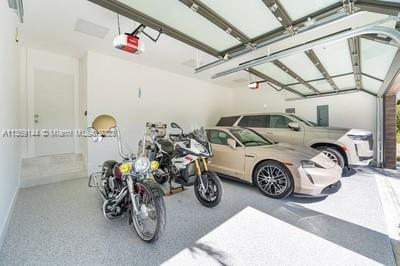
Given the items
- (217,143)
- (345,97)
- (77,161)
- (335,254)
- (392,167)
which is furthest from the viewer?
(345,97)

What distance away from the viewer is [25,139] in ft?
13.5

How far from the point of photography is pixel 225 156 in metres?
3.83

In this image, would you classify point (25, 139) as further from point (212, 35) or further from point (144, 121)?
point (212, 35)

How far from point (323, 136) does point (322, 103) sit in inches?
88.7

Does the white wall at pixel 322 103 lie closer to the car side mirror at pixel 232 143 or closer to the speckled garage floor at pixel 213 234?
the speckled garage floor at pixel 213 234

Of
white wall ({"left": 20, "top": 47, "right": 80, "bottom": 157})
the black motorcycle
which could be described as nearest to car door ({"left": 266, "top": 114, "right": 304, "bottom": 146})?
the black motorcycle

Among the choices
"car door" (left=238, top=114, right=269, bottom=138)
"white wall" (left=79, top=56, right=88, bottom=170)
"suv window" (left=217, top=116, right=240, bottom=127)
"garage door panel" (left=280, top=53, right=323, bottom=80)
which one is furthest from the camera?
"suv window" (left=217, top=116, right=240, bottom=127)

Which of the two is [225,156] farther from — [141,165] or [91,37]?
[91,37]

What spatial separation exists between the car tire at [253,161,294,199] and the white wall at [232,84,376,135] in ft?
13.9

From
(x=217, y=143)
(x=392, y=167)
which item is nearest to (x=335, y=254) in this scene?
(x=217, y=143)

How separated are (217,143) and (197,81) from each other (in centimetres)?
332

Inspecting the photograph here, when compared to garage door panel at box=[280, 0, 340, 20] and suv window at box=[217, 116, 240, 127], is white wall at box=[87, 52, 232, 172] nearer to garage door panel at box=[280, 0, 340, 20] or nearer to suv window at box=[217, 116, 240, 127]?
suv window at box=[217, 116, 240, 127]

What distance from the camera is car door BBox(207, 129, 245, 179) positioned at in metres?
3.60

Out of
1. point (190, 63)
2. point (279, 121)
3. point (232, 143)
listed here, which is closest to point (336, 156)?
point (279, 121)
